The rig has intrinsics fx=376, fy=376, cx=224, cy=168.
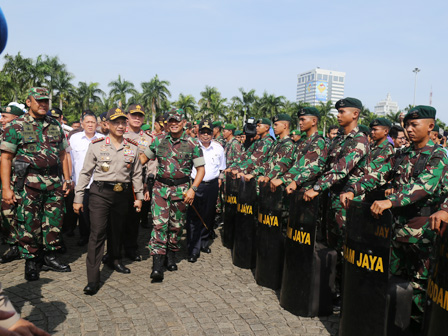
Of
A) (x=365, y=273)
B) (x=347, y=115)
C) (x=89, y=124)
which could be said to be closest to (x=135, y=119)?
(x=89, y=124)

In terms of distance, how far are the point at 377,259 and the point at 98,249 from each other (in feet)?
10.7

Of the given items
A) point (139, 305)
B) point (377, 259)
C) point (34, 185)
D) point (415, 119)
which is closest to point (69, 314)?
point (139, 305)

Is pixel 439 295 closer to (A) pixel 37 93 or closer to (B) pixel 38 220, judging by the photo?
(B) pixel 38 220

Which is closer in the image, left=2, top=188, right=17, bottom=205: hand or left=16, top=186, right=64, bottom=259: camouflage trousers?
left=2, top=188, right=17, bottom=205: hand

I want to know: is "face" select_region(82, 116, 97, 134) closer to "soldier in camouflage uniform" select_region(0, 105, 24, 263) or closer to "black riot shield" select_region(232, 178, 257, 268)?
"soldier in camouflage uniform" select_region(0, 105, 24, 263)

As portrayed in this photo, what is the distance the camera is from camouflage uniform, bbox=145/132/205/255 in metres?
5.25

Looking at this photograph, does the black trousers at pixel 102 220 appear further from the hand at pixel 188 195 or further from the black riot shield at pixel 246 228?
the black riot shield at pixel 246 228

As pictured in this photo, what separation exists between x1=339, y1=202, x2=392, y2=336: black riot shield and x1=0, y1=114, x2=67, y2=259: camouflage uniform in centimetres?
393

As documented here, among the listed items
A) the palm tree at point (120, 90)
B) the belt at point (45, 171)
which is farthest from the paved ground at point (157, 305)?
the palm tree at point (120, 90)

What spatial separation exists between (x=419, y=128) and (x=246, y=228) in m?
2.82

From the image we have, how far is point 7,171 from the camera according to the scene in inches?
191

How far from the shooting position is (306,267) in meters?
3.94

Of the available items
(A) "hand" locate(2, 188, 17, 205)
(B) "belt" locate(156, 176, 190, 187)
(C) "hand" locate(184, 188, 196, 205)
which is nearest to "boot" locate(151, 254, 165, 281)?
(C) "hand" locate(184, 188, 196, 205)

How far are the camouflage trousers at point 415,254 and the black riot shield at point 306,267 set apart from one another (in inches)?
26.8
